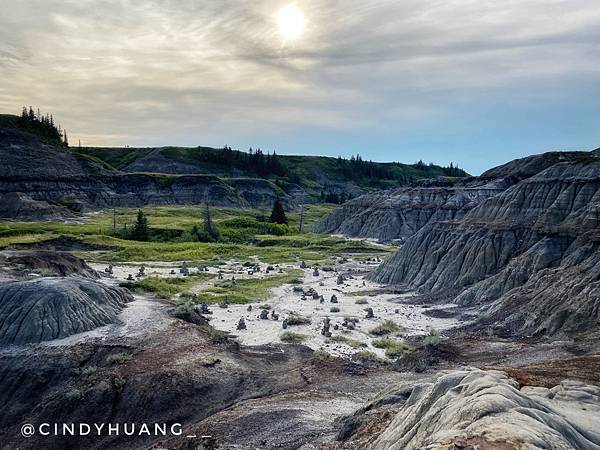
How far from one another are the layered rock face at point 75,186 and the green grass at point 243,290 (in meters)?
63.0

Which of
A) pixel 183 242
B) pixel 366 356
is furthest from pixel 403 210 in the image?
pixel 366 356

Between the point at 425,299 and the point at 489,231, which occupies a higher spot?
the point at 489,231

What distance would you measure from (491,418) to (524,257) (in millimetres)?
33065

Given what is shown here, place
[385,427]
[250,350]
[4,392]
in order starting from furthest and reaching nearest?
[250,350] < [4,392] < [385,427]

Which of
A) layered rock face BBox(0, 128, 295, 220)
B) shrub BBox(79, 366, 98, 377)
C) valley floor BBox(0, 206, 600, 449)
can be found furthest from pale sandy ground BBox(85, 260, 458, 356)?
layered rock face BBox(0, 128, 295, 220)

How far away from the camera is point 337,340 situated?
32.9m

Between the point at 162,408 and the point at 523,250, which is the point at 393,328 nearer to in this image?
the point at 523,250

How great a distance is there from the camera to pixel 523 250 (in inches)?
1694

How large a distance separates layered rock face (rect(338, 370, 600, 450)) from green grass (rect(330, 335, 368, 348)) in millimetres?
16873

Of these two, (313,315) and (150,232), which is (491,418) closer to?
(313,315)

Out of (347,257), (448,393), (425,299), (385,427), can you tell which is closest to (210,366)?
(385,427)

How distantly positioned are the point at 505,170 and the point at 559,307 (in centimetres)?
5983

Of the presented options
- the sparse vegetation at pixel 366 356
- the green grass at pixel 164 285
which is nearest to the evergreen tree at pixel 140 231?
the green grass at pixel 164 285

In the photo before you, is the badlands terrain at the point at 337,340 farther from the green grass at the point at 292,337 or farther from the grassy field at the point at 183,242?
the grassy field at the point at 183,242
